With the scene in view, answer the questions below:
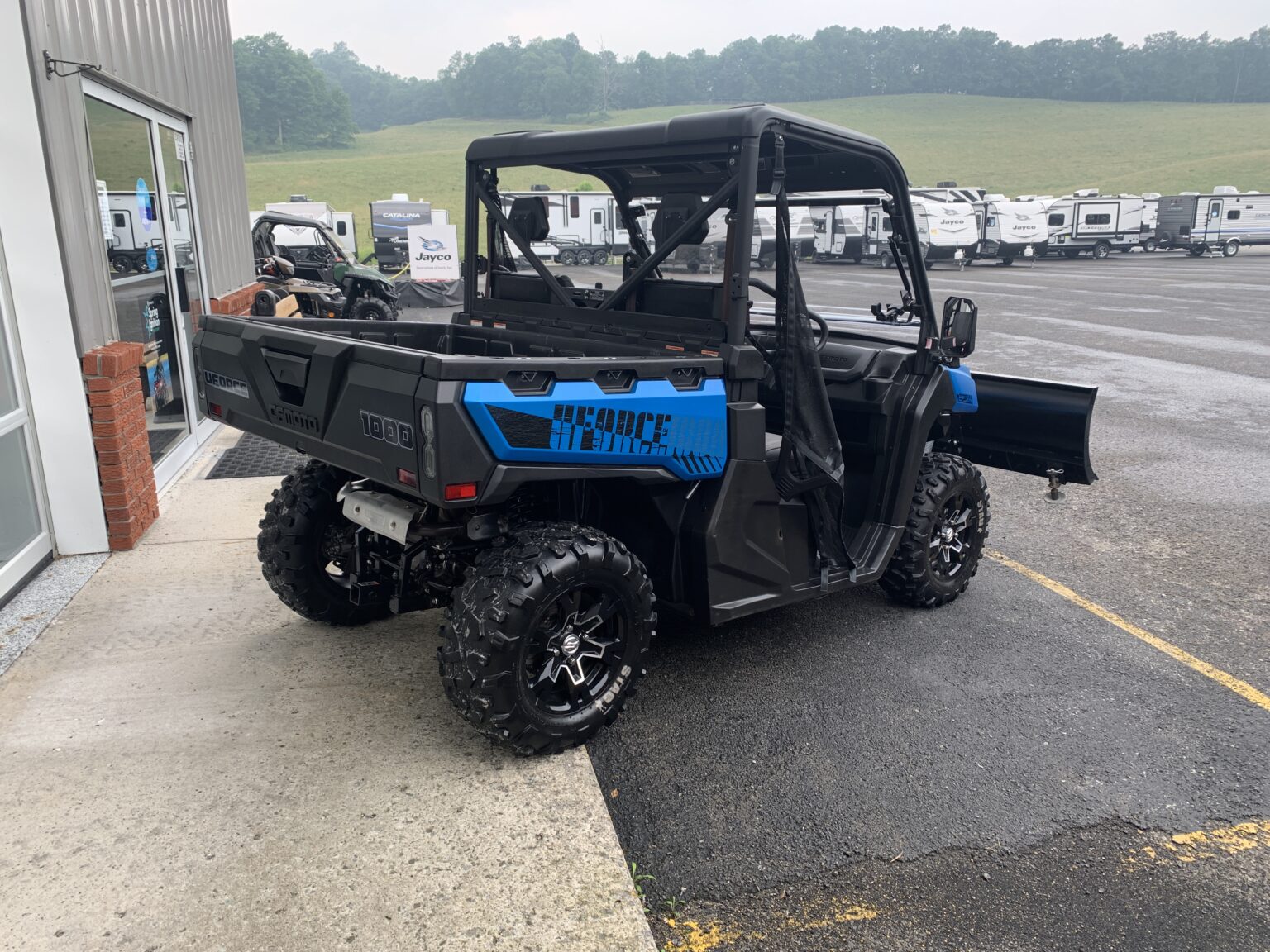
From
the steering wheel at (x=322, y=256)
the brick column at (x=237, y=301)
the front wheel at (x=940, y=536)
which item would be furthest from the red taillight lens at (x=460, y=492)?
the steering wheel at (x=322, y=256)

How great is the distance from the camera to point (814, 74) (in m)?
116

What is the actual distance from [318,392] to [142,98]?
4634 millimetres

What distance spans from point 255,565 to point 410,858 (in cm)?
285

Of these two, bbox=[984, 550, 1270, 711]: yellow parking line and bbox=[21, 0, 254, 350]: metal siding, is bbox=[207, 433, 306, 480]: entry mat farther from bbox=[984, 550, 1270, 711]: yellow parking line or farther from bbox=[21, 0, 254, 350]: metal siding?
bbox=[984, 550, 1270, 711]: yellow parking line

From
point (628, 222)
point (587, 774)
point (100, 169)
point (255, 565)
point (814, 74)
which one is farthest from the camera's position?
point (814, 74)

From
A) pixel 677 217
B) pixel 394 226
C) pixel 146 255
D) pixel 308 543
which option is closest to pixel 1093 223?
pixel 394 226

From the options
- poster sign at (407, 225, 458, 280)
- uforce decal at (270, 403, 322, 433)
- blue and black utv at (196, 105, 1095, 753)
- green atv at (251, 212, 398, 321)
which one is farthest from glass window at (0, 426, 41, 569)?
poster sign at (407, 225, 458, 280)

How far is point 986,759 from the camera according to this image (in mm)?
3555

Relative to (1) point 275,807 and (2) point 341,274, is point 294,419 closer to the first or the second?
(1) point 275,807

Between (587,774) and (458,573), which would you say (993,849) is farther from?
(458,573)

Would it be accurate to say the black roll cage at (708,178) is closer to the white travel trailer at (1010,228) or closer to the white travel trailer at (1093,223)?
the white travel trailer at (1010,228)

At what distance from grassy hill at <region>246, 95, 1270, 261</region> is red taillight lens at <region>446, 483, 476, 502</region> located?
44.6m

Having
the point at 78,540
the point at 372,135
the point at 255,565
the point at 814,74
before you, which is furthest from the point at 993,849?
the point at 814,74

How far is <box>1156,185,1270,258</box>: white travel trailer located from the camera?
3872cm
